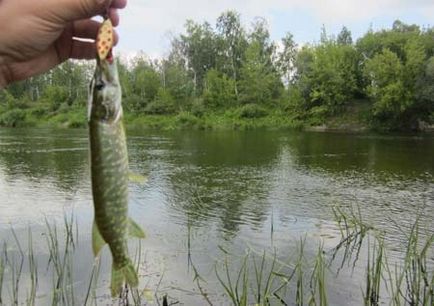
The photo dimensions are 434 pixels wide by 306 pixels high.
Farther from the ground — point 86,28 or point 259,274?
point 86,28

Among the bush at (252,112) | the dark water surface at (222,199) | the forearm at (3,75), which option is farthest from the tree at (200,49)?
the forearm at (3,75)

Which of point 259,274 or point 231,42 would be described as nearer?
point 259,274

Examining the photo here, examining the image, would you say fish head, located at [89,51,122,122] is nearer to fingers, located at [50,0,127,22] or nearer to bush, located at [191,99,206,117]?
fingers, located at [50,0,127,22]

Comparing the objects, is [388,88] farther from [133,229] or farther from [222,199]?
[133,229]

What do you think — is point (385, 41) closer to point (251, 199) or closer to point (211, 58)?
point (211, 58)

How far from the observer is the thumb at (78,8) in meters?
2.41

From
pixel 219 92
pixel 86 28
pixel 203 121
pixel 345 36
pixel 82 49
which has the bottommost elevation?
pixel 203 121

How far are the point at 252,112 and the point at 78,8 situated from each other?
63321mm

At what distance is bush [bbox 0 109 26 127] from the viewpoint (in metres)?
65.7

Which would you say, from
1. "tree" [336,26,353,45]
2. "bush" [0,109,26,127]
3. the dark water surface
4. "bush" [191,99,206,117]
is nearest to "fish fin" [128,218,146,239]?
the dark water surface

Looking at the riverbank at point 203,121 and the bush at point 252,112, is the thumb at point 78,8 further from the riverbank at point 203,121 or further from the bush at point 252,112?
the bush at point 252,112

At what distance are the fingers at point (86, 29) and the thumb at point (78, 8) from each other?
428mm

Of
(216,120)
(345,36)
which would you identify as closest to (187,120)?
(216,120)

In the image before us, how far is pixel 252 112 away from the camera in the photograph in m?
65.4
